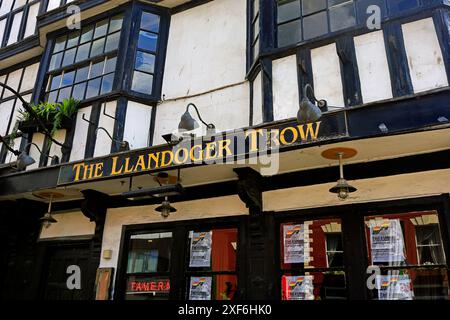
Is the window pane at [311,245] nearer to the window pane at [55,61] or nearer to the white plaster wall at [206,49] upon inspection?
the white plaster wall at [206,49]

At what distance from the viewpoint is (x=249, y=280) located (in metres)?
5.30

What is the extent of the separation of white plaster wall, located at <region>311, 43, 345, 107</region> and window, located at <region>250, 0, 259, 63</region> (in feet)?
3.96

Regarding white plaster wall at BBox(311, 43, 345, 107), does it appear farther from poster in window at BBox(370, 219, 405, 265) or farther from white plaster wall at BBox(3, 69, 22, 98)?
white plaster wall at BBox(3, 69, 22, 98)

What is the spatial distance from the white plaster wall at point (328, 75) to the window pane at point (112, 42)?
393cm

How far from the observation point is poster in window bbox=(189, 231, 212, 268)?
579cm

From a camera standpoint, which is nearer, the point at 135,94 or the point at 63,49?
the point at 135,94

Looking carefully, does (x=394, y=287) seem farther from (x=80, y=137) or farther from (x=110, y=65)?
(x=110, y=65)

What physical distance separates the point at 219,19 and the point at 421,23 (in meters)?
3.57

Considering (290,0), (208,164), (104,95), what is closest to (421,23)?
(290,0)

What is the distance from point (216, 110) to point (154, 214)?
1.94m

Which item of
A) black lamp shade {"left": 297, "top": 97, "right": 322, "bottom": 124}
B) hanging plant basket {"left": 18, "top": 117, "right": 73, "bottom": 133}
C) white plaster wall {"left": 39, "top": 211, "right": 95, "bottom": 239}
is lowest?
white plaster wall {"left": 39, "top": 211, "right": 95, "bottom": 239}

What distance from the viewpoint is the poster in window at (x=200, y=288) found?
18.4 feet

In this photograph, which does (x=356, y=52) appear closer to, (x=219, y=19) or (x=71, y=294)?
(x=219, y=19)

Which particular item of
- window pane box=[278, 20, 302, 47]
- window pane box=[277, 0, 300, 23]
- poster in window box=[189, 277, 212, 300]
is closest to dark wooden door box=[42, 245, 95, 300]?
poster in window box=[189, 277, 212, 300]
